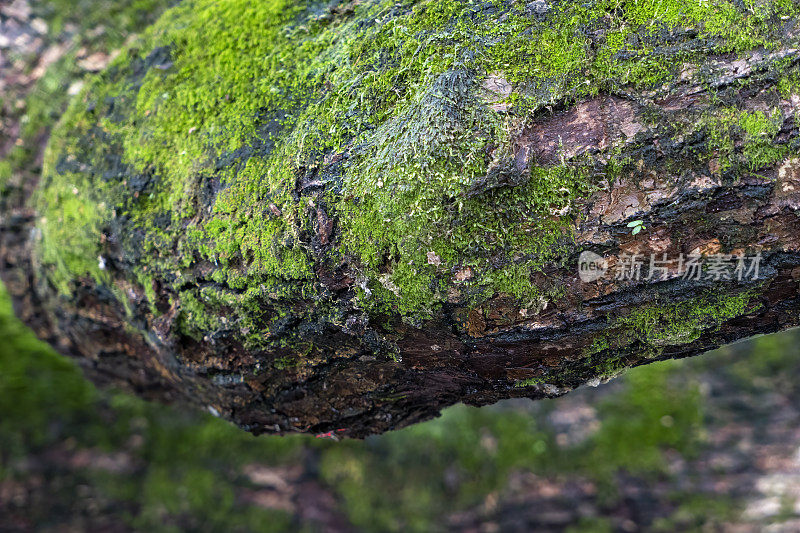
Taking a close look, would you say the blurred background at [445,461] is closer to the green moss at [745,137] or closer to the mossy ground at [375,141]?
the mossy ground at [375,141]

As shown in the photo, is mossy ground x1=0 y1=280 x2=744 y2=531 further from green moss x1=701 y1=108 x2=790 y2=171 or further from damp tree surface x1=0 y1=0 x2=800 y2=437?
green moss x1=701 y1=108 x2=790 y2=171

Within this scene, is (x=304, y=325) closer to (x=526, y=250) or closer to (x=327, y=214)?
(x=327, y=214)

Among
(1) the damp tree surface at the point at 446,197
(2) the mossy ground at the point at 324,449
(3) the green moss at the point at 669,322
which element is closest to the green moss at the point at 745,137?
(1) the damp tree surface at the point at 446,197

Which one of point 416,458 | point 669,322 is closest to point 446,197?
point 669,322

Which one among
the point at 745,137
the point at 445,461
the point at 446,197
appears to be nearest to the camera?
the point at 745,137

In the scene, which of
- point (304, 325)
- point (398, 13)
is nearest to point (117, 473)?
point (304, 325)

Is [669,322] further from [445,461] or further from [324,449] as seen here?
[324,449]

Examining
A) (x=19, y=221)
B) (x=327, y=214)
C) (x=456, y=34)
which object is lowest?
(x=19, y=221)
